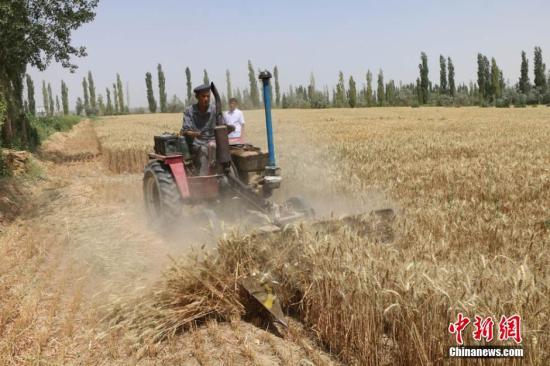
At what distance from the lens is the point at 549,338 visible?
7.54 feet

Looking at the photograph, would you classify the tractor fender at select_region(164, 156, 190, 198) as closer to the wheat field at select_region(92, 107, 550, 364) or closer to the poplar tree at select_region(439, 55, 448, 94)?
the wheat field at select_region(92, 107, 550, 364)

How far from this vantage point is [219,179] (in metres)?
5.77

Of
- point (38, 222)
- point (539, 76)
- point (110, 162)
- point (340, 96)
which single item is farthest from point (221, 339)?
point (340, 96)

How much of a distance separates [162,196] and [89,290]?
1563 mm

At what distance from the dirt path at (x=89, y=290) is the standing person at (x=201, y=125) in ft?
3.23

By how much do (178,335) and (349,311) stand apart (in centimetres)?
128

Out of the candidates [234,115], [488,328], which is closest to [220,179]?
[234,115]

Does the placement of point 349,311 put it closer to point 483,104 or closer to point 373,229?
point 373,229

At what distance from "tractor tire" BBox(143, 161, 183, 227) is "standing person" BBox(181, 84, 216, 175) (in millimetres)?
422

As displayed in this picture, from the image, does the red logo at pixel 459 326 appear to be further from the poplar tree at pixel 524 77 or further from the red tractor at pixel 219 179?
the poplar tree at pixel 524 77

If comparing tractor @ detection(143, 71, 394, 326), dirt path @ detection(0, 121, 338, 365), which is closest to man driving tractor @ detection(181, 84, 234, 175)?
tractor @ detection(143, 71, 394, 326)

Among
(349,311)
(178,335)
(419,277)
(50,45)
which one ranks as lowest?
(178,335)

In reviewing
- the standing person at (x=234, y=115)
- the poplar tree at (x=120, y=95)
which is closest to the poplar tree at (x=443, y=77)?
the poplar tree at (x=120, y=95)

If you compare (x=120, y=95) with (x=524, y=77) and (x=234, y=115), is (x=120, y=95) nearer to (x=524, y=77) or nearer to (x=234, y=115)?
(x=524, y=77)
